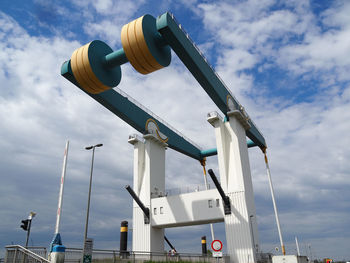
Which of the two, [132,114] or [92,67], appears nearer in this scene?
[92,67]

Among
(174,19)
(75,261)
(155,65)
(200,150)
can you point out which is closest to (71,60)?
(155,65)

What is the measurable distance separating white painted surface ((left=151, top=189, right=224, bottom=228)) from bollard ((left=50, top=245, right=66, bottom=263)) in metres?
15.3

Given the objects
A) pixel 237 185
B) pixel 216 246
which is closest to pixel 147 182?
pixel 237 185

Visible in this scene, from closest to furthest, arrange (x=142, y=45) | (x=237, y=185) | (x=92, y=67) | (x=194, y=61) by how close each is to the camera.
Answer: (x=142, y=45) → (x=92, y=67) → (x=194, y=61) → (x=237, y=185)

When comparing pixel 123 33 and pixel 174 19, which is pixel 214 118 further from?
pixel 123 33

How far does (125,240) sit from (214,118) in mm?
15421

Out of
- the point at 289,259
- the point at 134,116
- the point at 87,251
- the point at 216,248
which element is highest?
the point at 134,116

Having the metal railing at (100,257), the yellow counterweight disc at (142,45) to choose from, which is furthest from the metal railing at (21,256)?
the yellow counterweight disc at (142,45)

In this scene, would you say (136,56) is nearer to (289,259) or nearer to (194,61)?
(194,61)

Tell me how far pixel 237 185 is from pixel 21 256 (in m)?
18.2

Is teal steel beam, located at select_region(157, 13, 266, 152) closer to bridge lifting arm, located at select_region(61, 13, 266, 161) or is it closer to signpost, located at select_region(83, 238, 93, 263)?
bridge lifting arm, located at select_region(61, 13, 266, 161)

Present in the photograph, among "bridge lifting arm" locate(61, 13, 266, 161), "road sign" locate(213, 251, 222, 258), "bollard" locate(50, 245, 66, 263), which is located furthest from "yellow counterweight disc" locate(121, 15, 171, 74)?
"road sign" locate(213, 251, 222, 258)

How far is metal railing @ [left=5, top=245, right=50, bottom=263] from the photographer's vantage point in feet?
49.7

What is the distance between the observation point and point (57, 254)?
14.9 meters
